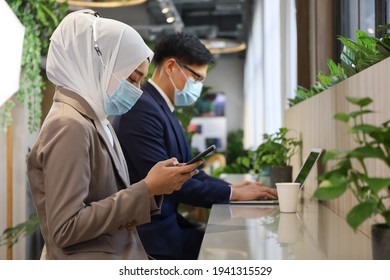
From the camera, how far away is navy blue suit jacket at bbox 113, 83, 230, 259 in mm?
2232

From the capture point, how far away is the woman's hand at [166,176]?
1.53 meters

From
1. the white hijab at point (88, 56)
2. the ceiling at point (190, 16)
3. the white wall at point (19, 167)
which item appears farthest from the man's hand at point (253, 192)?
the ceiling at point (190, 16)

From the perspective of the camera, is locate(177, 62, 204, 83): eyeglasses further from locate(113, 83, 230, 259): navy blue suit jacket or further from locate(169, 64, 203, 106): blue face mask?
locate(113, 83, 230, 259): navy blue suit jacket

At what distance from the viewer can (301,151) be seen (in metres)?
2.90

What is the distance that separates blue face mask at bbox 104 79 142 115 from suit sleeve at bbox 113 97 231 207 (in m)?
0.45

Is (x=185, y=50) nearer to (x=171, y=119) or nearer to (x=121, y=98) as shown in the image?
(x=171, y=119)

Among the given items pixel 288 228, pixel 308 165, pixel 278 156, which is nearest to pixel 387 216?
pixel 288 228

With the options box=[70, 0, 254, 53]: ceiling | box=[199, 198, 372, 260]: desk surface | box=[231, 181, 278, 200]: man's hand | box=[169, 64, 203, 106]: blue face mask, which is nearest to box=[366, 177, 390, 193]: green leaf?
box=[199, 198, 372, 260]: desk surface

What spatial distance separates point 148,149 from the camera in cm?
224

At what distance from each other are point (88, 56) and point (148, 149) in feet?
2.24
